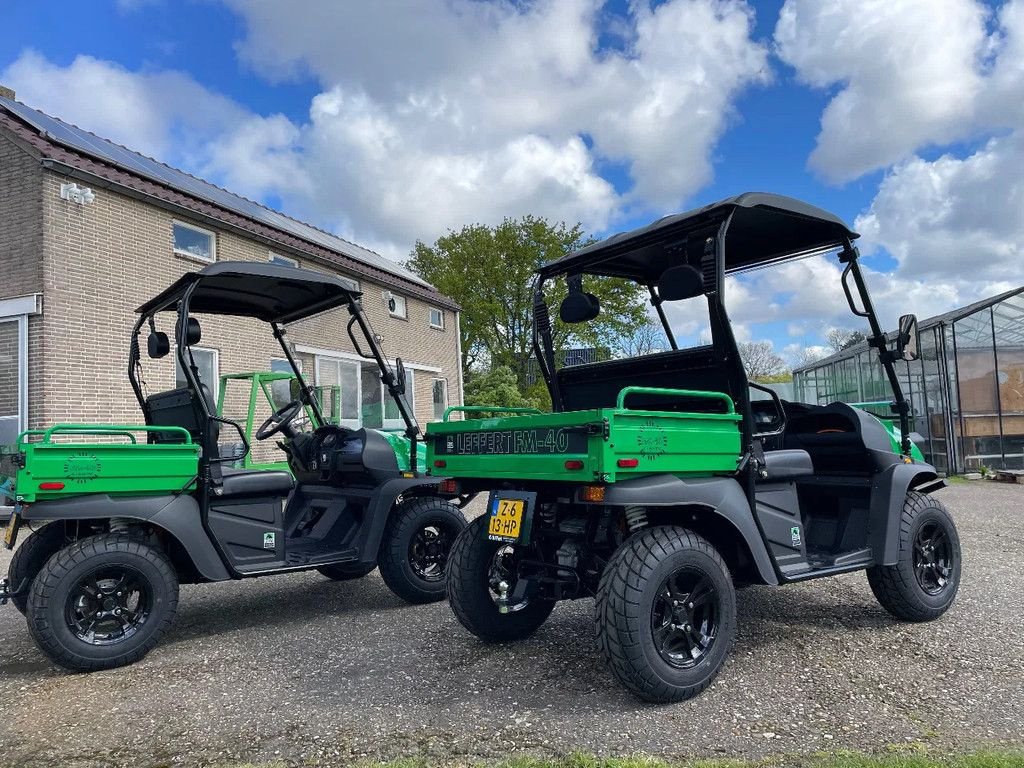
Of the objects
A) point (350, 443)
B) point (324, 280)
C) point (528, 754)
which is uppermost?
point (324, 280)

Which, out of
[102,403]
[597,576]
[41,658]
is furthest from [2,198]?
[597,576]

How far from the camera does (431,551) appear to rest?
555 cm

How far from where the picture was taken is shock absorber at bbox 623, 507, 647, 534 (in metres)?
3.63

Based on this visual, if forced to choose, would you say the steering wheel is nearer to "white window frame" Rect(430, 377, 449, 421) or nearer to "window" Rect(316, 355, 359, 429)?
"window" Rect(316, 355, 359, 429)

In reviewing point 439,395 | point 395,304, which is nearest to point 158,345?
point 395,304

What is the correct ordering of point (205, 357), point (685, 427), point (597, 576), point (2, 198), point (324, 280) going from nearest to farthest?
point (685, 427) < point (597, 576) < point (324, 280) < point (2, 198) < point (205, 357)

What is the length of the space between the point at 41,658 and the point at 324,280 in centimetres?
288

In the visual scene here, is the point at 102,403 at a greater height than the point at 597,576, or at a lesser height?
greater

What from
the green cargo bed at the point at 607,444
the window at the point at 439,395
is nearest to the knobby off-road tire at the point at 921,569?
the green cargo bed at the point at 607,444

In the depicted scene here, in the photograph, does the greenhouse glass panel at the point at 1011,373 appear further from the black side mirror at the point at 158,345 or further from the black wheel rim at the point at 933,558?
the black side mirror at the point at 158,345

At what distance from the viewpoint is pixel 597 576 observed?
153 inches

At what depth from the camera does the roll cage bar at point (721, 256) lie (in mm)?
3869

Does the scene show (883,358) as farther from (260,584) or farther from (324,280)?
(260,584)

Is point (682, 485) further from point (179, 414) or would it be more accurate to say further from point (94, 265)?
point (94, 265)
